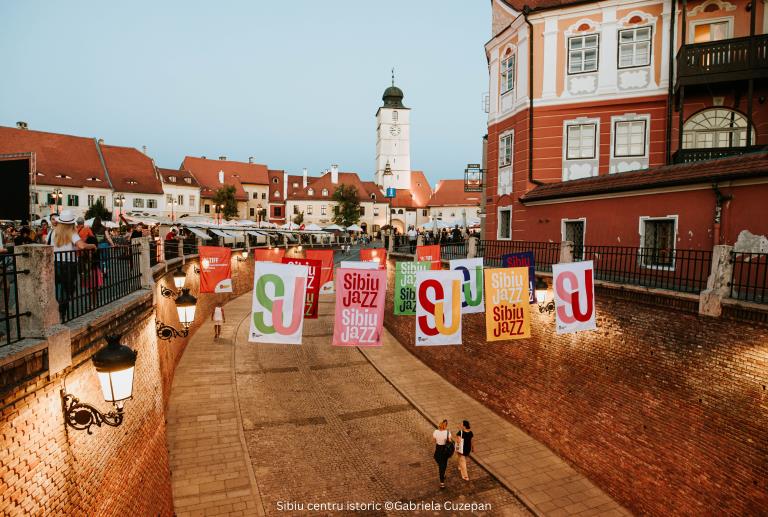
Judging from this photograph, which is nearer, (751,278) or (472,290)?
(751,278)

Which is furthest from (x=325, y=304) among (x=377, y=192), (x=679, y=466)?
(x=377, y=192)

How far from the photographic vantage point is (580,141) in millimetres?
20016

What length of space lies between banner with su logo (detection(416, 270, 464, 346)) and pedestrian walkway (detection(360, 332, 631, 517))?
522cm

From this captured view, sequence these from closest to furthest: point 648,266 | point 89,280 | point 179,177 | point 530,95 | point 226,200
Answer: point 89,280
point 648,266
point 530,95
point 226,200
point 179,177

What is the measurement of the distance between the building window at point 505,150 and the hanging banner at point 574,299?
12.6 meters

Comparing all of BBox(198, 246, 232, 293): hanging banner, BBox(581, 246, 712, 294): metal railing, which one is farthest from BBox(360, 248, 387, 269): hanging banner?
BBox(581, 246, 712, 294): metal railing

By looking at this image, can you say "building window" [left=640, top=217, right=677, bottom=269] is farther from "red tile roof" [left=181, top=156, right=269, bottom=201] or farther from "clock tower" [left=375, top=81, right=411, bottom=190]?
"clock tower" [left=375, top=81, right=411, bottom=190]

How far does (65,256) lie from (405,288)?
8612 millimetres

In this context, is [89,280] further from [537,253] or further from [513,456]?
[537,253]

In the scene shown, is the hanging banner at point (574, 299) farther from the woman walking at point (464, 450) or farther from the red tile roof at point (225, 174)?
the red tile roof at point (225, 174)

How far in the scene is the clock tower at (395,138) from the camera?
9062 centimetres

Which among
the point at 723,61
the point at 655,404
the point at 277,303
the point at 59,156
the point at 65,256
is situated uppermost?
the point at 59,156

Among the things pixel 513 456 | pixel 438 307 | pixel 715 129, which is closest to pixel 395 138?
pixel 715 129

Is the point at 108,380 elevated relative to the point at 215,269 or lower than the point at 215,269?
lower
